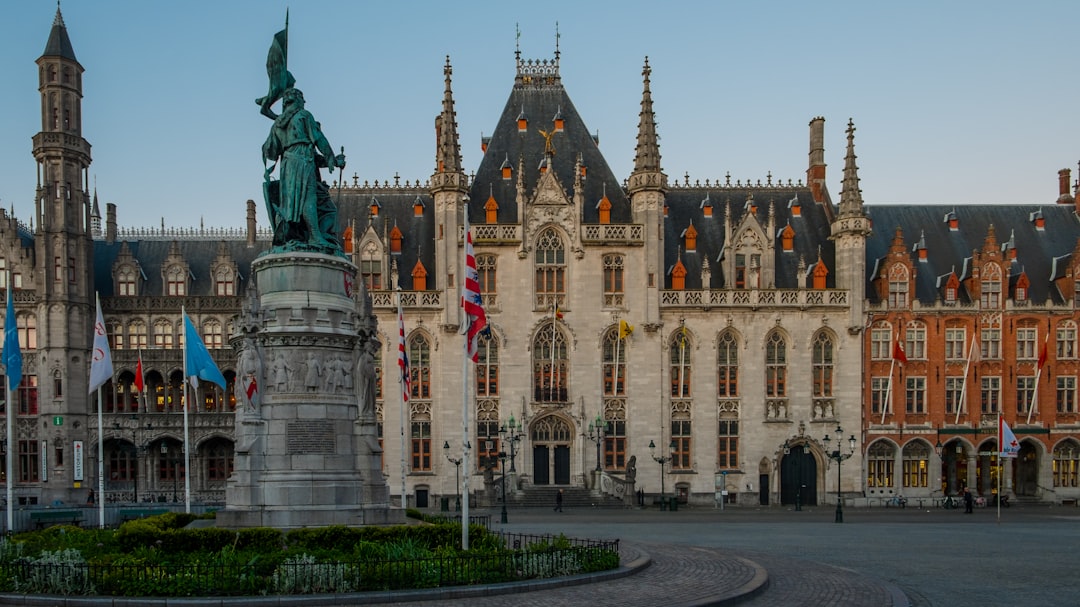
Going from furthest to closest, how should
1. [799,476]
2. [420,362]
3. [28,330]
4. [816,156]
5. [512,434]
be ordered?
[816,156], [799,476], [28,330], [420,362], [512,434]

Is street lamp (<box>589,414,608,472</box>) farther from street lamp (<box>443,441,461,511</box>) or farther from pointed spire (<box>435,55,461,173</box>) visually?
pointed spire (<box>435,55,461,173</box>)

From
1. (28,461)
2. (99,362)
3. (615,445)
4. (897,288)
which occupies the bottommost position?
(28,461)

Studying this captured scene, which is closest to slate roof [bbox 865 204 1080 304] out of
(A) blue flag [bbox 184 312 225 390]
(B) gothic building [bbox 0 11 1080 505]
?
(B) gothic building [bbox 0 11 1080 505]

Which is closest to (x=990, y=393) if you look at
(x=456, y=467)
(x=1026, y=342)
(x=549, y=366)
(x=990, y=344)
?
(x=990, y=344)

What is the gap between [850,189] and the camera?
201 feet

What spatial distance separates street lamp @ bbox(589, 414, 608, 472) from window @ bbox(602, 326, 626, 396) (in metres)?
1.94

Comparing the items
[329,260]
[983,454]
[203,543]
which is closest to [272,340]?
[329,260]

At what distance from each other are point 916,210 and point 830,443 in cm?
1762

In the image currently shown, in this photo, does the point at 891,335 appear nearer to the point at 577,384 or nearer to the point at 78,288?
the point at 577,384

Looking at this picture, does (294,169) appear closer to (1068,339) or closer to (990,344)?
(990,344)

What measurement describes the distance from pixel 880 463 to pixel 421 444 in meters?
27.1

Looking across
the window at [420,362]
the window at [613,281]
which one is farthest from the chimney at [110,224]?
the window at [613,281]

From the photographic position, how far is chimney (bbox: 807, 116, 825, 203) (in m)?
66.9

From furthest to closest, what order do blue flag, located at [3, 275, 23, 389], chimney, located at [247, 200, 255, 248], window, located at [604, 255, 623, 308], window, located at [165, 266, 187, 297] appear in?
chimney, located at [247, 200, 255, 248], window, located at [165, 266, 187, 297], window, located at [604, 255, 623, 308], blue flag, located at [3, 275, 23, 389]
